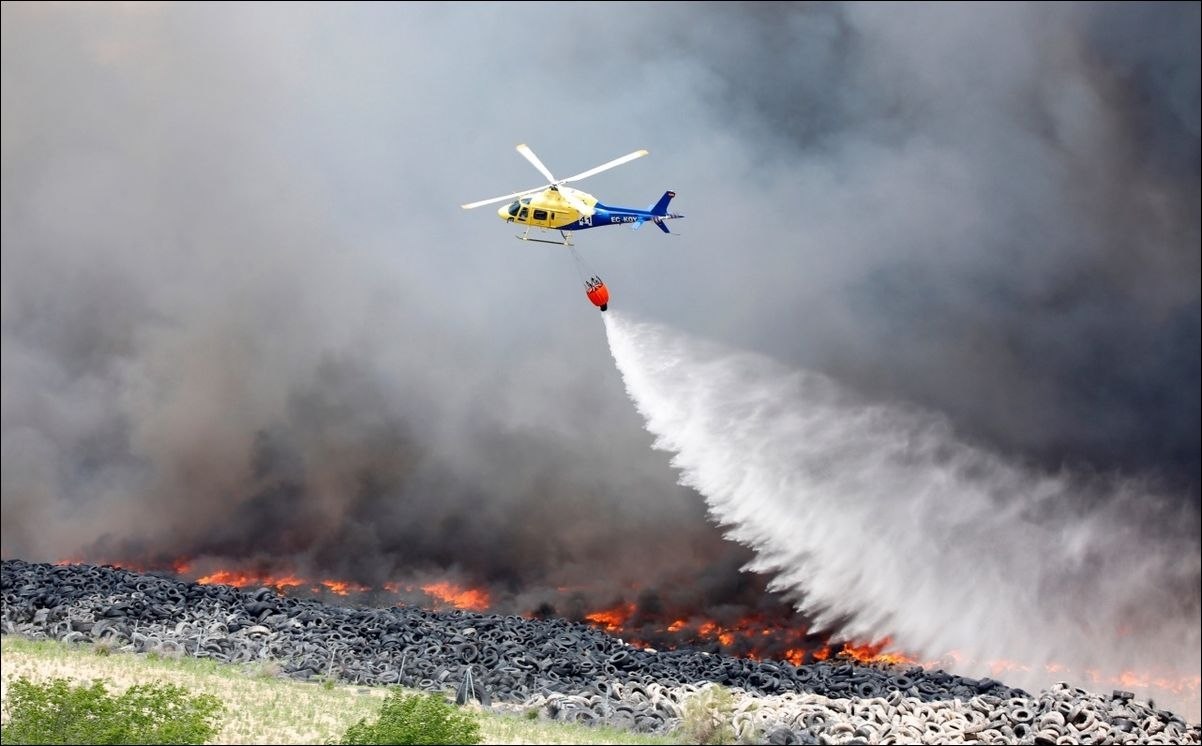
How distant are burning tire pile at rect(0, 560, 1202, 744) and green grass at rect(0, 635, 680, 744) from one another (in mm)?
2329

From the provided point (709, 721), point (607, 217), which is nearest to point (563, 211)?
point (607, 217)

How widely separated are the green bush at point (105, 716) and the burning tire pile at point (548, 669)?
35.9 ft

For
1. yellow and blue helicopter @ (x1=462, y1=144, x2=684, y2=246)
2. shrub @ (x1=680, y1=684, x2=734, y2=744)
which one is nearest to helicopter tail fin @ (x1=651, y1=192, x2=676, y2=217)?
yellow and blue helicopter @ (x1=462, y1=144, x2=684, y2=246)

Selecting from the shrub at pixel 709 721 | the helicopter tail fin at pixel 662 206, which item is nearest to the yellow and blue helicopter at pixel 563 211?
the helicopter tail fin at pixel 662 206

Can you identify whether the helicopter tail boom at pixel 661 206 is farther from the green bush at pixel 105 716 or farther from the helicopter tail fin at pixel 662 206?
the green bush at pixel 105 716

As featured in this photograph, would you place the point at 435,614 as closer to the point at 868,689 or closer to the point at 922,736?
the point at 868,689

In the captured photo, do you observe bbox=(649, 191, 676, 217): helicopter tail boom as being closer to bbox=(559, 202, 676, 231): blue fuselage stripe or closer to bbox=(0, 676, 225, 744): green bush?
bbox=(559, 202, 676, 231): blue fuselage stripe

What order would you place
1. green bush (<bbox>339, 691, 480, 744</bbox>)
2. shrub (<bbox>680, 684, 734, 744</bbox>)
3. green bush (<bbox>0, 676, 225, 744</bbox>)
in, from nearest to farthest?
1. green bush (<bbox>339, 691, 480, 744</bbox>)
2. green bush (<bbox>0, 676, 225, 744</bbox>)
3. shrub (<bbox>680, 684, 734, 744</bbox>)

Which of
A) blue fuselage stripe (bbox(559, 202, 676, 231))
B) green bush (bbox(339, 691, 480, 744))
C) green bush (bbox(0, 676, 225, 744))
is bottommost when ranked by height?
green bush (bbox(339, 691, 480, 744))

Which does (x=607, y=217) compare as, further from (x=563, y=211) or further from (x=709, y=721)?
(x=709, y=721)

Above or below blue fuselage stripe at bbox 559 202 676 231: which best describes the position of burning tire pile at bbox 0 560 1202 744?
below

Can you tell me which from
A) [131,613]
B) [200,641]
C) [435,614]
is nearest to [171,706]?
[200,641]

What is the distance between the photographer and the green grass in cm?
4206

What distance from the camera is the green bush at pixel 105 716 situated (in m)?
40.7
